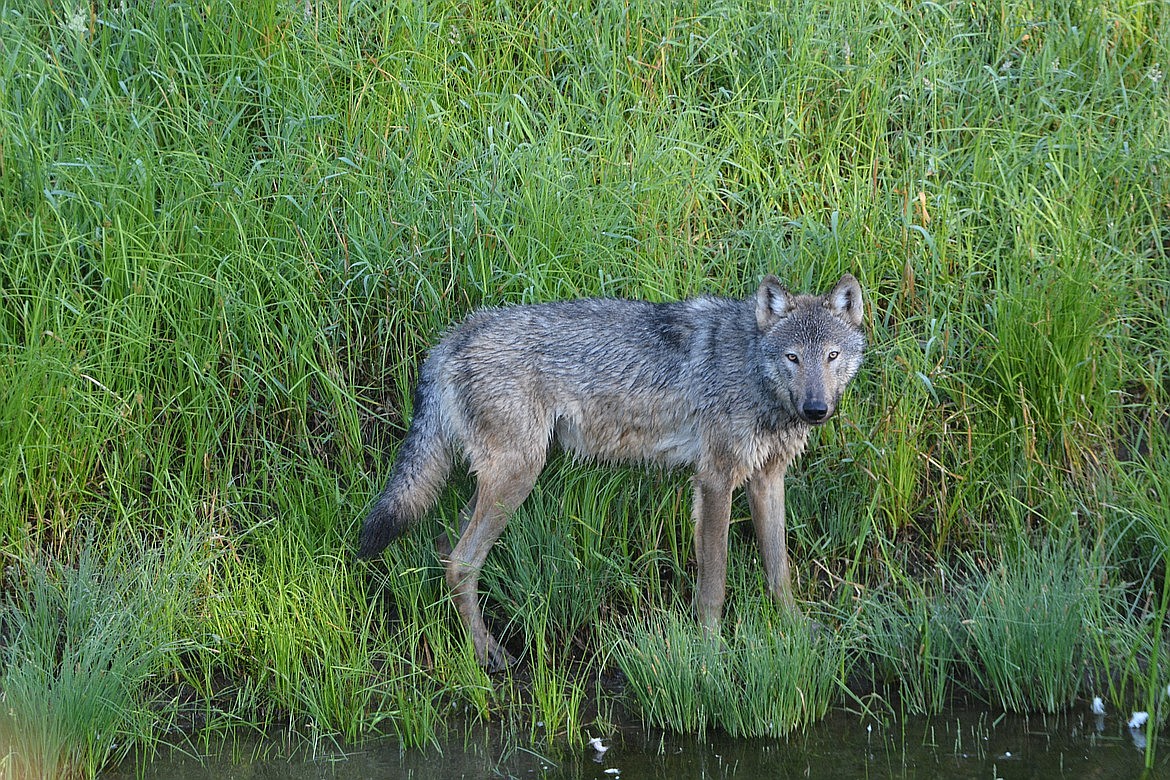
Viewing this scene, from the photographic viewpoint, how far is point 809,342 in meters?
5.25

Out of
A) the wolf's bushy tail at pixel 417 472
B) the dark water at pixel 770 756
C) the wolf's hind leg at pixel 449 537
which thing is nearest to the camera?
the dark water at pixel 770 756

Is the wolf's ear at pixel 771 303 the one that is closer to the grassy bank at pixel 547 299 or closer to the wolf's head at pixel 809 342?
the wolf's head at pixel 809 342

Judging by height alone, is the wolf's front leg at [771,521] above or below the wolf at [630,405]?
below

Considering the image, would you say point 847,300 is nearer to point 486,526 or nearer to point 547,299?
point 547,299

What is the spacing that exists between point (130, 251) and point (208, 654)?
87.3 inches

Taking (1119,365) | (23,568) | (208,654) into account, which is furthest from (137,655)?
(1119,365)

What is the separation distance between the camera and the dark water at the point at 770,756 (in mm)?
4434

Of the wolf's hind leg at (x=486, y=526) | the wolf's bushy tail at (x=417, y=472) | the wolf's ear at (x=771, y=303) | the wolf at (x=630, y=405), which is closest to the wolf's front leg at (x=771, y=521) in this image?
the wolf at (x=630, y=405)

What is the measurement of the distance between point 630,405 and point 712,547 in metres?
0.83

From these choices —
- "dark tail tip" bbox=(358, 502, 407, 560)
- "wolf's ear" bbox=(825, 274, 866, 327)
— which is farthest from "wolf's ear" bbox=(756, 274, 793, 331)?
"dark tail tip" bbox=(358, 502, 407, 560)

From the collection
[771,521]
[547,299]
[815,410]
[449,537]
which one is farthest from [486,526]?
[815,410]

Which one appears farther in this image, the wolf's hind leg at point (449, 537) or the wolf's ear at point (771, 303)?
the wolf's hind leg at point (449, 537)

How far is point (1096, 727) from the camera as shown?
4.66m

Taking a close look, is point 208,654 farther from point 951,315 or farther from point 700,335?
point 951,315
